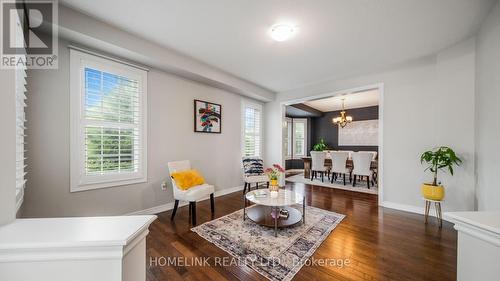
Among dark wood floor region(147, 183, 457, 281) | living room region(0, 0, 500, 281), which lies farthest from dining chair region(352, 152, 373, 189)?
dark wood floor region(147, 183, 457, 281)

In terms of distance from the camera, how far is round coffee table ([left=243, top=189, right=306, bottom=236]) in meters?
2.30

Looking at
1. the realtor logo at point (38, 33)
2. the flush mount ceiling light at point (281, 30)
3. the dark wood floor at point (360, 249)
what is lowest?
the dark wood floor at point (360, 249)

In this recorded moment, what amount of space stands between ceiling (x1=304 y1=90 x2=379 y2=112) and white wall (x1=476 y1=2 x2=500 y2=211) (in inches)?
120

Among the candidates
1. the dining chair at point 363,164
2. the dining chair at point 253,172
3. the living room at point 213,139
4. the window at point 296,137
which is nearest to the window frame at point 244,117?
the dining chair at point 253,172

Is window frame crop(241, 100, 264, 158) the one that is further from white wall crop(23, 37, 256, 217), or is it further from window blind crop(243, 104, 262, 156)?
white wall crop(23, 37, 256, 217)

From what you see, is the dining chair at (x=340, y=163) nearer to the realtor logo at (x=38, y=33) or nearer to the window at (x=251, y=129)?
the window at (x=251, y=129)

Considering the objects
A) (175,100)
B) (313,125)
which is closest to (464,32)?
(175,100)

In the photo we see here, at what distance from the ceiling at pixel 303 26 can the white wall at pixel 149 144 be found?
2.56ft

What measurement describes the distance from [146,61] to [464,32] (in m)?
4.38

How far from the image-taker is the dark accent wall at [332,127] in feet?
22.4

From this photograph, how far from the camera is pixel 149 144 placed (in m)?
2.95

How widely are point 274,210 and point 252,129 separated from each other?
2.67 meters

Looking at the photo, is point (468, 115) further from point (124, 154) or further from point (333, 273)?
point (124, 154)

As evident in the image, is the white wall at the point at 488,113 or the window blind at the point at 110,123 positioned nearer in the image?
the white wall at the point at 488,113
